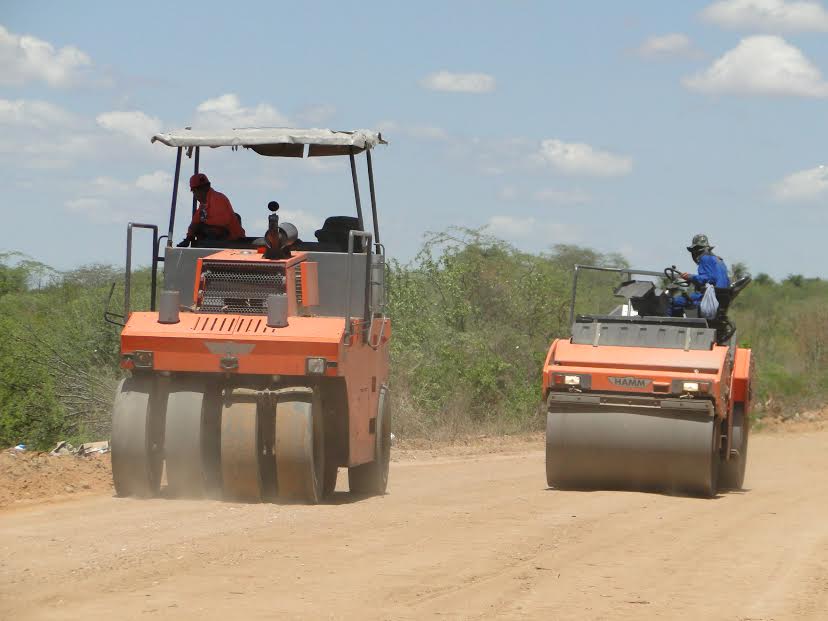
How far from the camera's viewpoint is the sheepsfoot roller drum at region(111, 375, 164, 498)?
1097cm

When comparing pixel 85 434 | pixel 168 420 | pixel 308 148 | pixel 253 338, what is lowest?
pixel 85 434

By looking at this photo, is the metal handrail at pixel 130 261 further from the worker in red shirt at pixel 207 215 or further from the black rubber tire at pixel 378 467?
the black rubber tire at pixel 378 467

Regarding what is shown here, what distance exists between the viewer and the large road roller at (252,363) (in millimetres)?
10766

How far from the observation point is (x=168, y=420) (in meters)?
10.9

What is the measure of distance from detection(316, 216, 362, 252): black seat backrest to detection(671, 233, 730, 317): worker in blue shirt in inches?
151

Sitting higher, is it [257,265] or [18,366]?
[257,265]

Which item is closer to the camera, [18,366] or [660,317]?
[660,317]

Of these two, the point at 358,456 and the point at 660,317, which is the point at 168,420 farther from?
the point at 660,317

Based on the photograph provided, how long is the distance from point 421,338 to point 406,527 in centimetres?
1840

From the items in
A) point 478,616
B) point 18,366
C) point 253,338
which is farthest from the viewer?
point 18,366

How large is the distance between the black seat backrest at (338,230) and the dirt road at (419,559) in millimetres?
2356

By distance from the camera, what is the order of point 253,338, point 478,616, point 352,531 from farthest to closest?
1. point 253,338
2. point 352,531
3. point 478,616

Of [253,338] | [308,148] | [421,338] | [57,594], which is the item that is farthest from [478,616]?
[421,338]

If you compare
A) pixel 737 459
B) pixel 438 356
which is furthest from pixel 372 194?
pixel 438 356
